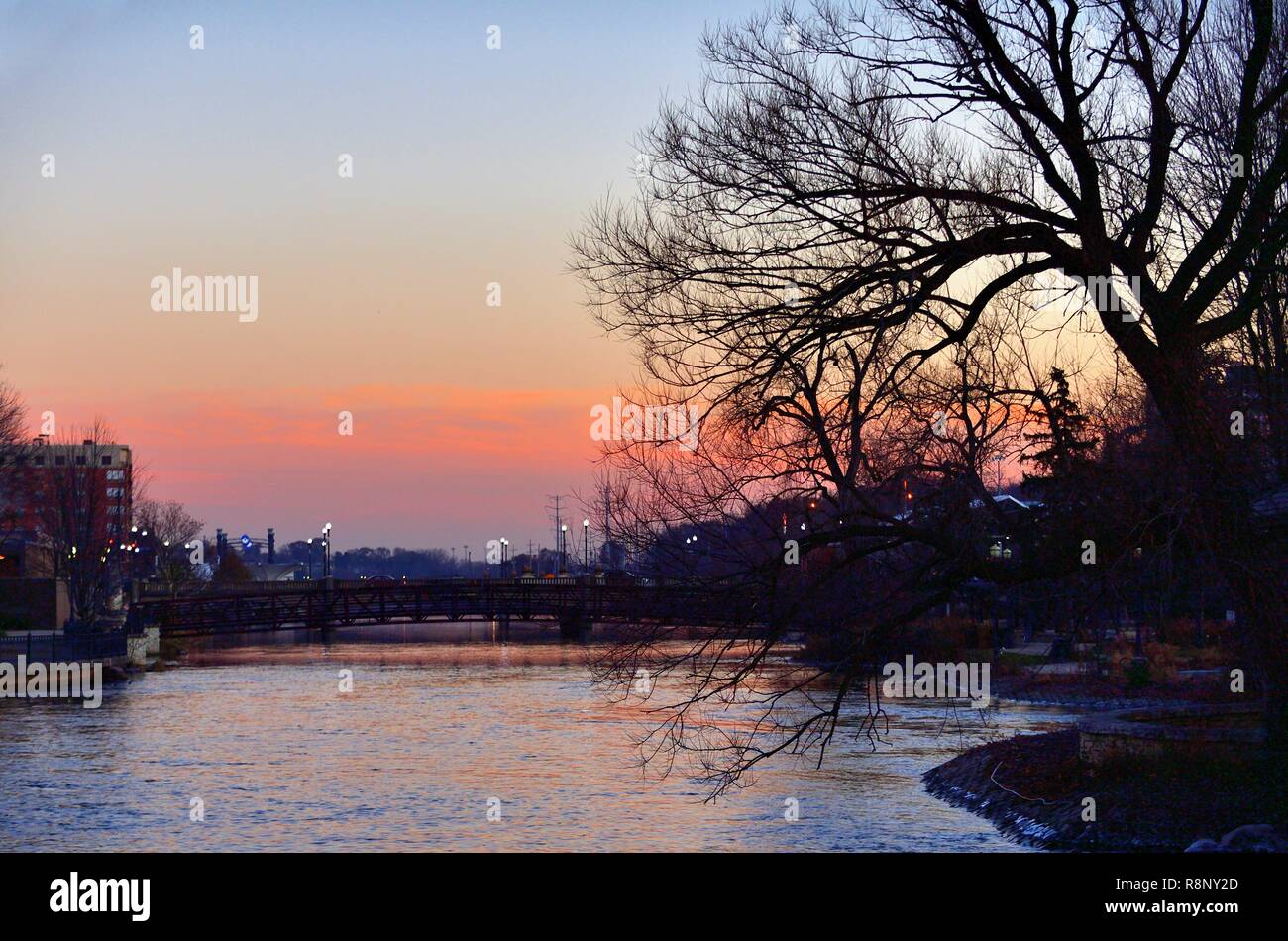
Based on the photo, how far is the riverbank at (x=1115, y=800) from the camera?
60.3ft

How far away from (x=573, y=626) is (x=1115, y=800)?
67.3 m

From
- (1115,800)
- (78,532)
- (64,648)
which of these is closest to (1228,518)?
(1115,800)

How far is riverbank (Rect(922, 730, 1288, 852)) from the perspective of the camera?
18375mm

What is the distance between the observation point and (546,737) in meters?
36.7

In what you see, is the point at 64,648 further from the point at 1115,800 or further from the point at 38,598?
the point at 1115,800

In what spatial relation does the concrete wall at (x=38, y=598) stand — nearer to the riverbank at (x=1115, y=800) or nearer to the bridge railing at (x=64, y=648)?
the bridge railing at (x=64, y=648)

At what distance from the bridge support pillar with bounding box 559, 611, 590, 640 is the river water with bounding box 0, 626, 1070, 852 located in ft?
90.9

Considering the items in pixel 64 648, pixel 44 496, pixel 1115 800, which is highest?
pixel 44 496

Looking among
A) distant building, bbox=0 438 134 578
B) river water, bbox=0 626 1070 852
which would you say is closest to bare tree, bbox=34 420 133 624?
distant building, bbox=0 438 134 578

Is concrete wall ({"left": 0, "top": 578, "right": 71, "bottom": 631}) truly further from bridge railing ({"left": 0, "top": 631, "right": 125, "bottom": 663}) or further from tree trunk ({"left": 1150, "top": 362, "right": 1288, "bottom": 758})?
tree trunk ({"left": 1150, "top": 362, "right": 1288, "bottom": 758})

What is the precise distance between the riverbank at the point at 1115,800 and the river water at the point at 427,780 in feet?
2.31

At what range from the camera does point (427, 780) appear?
30.2 meters
